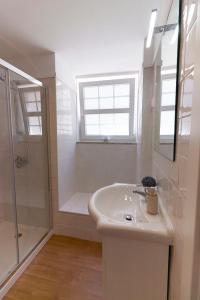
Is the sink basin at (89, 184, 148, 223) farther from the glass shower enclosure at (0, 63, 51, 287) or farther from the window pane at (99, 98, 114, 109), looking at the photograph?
the window pane at (99, 98, 114, 109)

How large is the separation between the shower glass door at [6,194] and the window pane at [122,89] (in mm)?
1524

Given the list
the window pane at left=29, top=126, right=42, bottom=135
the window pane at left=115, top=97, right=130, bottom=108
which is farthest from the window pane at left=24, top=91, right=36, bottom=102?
the window pane at left=115, top=97, right=130, bottom=108

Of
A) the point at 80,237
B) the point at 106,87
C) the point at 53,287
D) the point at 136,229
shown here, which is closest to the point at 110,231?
the point at 136,229

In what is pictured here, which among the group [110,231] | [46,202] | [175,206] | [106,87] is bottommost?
[46,202]

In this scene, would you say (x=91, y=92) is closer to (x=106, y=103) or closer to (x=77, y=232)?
(x=106, y=103)

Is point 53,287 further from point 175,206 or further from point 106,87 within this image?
point 106,87

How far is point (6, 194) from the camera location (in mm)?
2066

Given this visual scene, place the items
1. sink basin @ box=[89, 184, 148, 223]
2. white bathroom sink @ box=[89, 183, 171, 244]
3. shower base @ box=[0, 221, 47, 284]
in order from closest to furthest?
white bathroom sink @ box=[89, 183, 171, 244]
sink basin @ box=[89, 184, 148, 223]
shower base @ box=[0, 221, 47, 284]

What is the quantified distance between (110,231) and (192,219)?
439 millimetres

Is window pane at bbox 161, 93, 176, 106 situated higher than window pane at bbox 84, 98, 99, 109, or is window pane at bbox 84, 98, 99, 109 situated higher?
window pane at bbox 84, 98, 99, 109

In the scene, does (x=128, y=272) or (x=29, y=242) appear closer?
(x=128, y=272)

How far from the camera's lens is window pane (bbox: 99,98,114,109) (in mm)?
2676

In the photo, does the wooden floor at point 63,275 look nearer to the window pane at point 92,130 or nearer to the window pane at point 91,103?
the window pane at point 92,130

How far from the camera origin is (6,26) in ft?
5.02
